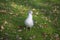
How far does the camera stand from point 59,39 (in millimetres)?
11305

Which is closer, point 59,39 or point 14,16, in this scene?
point 59,39

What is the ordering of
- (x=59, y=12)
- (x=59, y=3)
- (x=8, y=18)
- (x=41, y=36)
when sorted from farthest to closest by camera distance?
(x=59, y=3)
(x=59, y=12)
(x=8, y=18)
(x=41, y=36)

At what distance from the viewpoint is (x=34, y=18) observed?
41.3 feet

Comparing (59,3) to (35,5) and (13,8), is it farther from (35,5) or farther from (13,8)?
(13,8)

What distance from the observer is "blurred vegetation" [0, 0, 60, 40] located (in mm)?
10859

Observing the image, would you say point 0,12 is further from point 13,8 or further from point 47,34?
point 47,34

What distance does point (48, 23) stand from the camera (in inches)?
488

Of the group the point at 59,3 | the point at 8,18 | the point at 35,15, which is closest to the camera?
the point at 8,18

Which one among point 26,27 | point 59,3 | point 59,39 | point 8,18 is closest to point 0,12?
point 8,18

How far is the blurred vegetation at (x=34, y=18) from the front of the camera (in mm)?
10859

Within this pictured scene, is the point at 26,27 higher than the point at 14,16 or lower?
lower

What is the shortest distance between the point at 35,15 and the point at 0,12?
2.14 metres

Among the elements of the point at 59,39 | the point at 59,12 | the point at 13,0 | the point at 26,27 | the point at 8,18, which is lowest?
the point at 59,39

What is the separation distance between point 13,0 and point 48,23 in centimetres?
318
